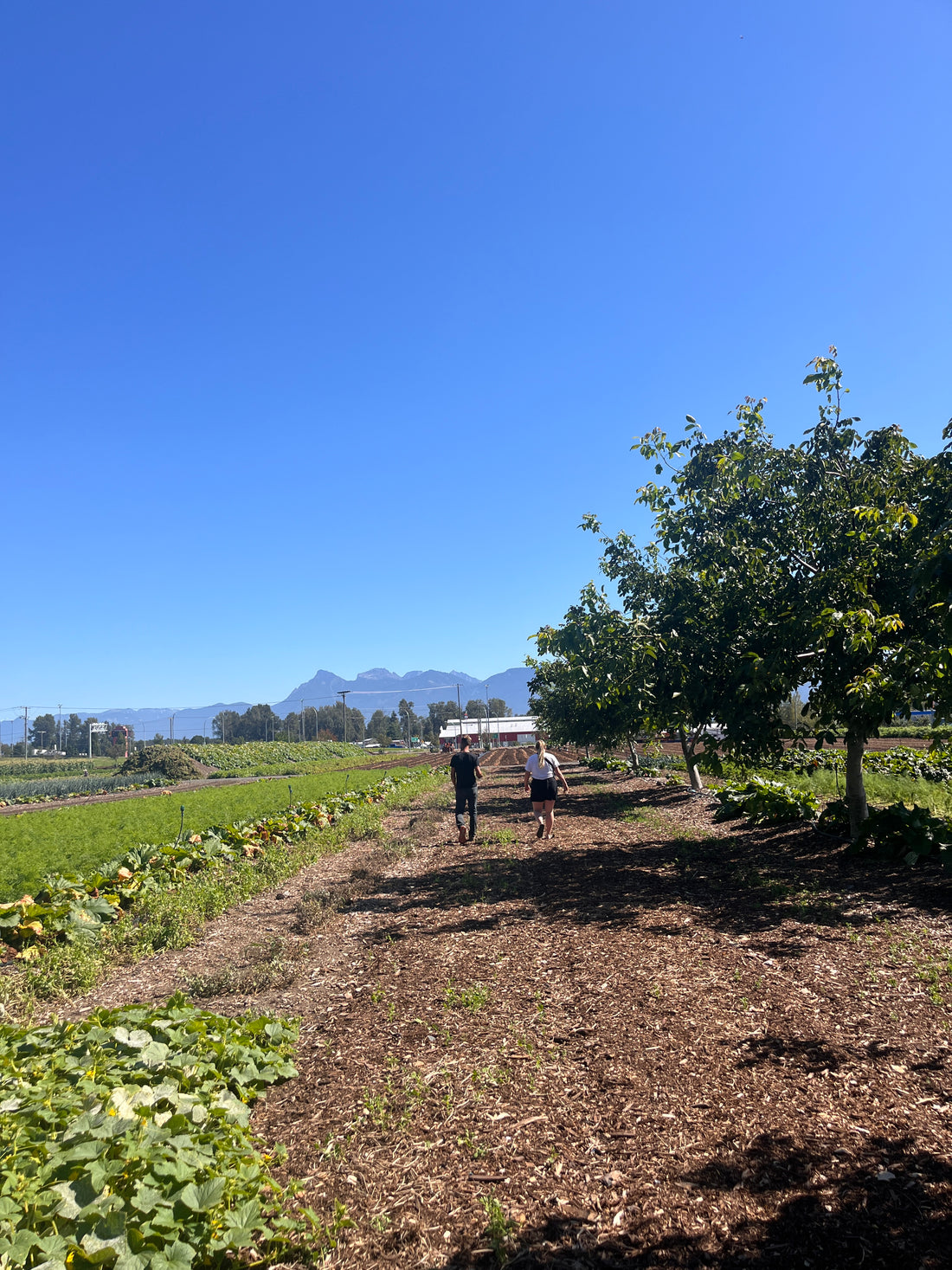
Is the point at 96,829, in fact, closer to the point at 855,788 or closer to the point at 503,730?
the point at 855,788

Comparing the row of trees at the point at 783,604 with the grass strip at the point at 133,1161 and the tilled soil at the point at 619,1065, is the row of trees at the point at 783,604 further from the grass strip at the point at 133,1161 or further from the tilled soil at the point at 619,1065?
the grass strip at the point at 133,1161

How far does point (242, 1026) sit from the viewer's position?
533 centimetres

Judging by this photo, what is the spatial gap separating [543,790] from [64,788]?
50.4 m

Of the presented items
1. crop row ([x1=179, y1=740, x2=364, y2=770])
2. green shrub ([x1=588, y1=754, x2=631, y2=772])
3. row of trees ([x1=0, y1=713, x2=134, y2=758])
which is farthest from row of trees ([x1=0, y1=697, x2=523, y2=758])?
green shrub ([x1=588, y1=754, x2=631, y2=772])

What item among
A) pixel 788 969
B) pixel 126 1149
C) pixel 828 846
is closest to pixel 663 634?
pixel 828 846

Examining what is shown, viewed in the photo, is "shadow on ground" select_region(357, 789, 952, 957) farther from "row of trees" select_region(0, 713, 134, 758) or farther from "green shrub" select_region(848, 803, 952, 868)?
"row of trees" select_region(0, 713, 134, 758)

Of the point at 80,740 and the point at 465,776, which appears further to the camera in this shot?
the point at 80,740

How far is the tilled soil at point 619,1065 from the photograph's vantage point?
3.29 meters

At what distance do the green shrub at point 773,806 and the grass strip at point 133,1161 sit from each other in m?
11.1

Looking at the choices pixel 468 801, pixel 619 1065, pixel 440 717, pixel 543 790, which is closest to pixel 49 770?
pixel 468 801

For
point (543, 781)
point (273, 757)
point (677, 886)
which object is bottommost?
point (273, 757)

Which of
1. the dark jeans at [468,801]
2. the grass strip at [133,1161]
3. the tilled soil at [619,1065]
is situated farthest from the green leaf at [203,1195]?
the dark jeans at [468,801]

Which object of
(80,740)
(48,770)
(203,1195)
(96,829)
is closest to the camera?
(203,1195)

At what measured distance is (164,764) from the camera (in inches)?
2534
